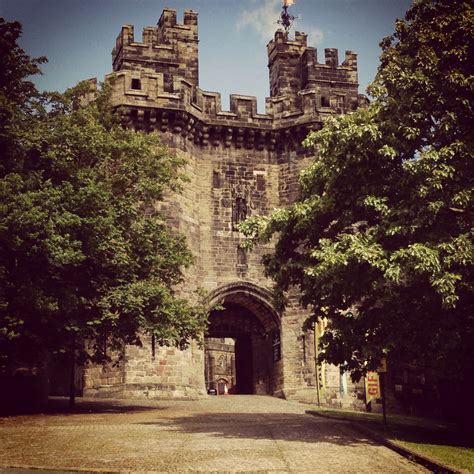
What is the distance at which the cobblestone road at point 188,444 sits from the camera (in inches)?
385

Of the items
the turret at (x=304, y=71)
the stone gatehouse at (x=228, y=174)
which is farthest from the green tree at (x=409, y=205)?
the turret at (x=304, y=71)

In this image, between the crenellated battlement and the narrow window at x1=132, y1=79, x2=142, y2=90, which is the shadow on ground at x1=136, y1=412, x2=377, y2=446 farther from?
the narrow window at x1=132, y1=79, x2=142, y2=90

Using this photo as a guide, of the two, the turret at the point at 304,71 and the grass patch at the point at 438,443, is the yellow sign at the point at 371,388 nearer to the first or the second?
the grass patch at the point at 438,443

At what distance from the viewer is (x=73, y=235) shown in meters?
A: 17.0

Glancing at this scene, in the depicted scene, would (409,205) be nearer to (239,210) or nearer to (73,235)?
(73,235)

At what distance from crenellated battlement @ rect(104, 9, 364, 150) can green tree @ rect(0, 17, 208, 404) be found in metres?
5.32

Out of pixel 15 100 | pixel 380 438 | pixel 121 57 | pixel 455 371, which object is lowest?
pixel 380 438

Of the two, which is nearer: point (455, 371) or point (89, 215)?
point (455, 371)

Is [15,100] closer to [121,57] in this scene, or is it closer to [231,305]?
[121,57]

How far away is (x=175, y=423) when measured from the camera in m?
15.5

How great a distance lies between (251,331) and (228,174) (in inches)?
288

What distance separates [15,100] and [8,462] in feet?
38.4

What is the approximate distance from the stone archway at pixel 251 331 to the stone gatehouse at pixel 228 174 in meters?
0.05

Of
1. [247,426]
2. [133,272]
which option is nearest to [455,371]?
[247,426]
